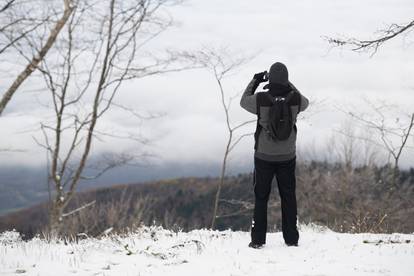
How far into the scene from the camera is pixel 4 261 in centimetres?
566

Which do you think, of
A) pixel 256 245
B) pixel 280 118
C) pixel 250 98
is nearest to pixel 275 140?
pixel 280 118

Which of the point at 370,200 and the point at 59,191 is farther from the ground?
the point at 59,191

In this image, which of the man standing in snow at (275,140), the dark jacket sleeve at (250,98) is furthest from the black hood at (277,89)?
the dark jacket sleeve at (250,98)

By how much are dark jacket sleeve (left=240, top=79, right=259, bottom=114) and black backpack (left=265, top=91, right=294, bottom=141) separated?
24 centimetres

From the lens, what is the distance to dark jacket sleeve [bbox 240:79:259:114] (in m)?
6.30

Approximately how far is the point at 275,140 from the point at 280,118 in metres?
0.31

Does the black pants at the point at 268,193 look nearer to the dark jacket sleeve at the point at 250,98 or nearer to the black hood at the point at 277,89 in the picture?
the dark jacket sleeve at the point at 250,98

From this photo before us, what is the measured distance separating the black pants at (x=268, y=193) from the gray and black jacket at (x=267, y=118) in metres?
0.12

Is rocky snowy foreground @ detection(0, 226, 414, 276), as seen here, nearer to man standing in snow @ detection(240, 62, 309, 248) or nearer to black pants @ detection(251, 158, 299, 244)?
black pants @ detection(251, 158, 299, 244)

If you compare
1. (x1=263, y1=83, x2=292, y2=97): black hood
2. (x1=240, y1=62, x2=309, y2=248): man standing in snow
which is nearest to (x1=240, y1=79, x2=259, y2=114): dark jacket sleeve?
(x1=240, y1=62, x2=309, y2=248): man standing in snow

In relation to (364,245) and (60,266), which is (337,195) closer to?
(364,245)

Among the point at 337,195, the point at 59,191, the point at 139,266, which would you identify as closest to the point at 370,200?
the point at 337,195

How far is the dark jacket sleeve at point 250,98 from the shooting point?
630cm

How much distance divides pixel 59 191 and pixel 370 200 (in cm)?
2453
